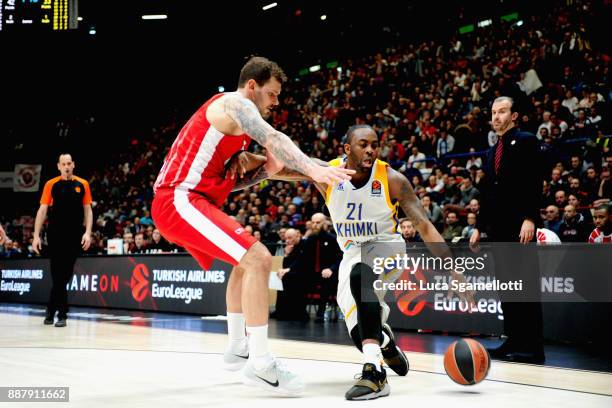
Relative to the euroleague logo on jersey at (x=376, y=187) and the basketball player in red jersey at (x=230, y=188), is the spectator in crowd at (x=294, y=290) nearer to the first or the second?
the basketball player in red jersey at (x=230, y=188)

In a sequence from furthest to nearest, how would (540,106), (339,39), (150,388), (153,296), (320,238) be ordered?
(339,39) < (540,106) < (153,296) < (320,238) < (150,388)

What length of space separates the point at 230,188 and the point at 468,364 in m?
1.68

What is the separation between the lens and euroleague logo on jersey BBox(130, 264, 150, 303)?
10633 mm

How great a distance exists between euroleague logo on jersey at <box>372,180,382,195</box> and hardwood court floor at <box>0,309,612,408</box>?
114cm

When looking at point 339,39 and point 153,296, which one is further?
point 339,39

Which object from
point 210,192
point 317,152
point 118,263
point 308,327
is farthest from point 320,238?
point 317,152

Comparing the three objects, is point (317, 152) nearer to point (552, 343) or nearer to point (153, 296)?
point (153, 296)

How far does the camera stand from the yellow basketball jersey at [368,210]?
4039 mm

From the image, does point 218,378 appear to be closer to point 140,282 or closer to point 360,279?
point 360,279

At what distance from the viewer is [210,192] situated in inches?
149

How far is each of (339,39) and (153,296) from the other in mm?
13649

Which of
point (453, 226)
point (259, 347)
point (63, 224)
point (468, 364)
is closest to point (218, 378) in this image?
point (259, 347)

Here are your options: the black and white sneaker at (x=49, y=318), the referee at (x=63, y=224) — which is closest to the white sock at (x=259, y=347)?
the referee at (x=63, y=224)

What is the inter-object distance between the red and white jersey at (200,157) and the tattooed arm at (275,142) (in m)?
0.24
